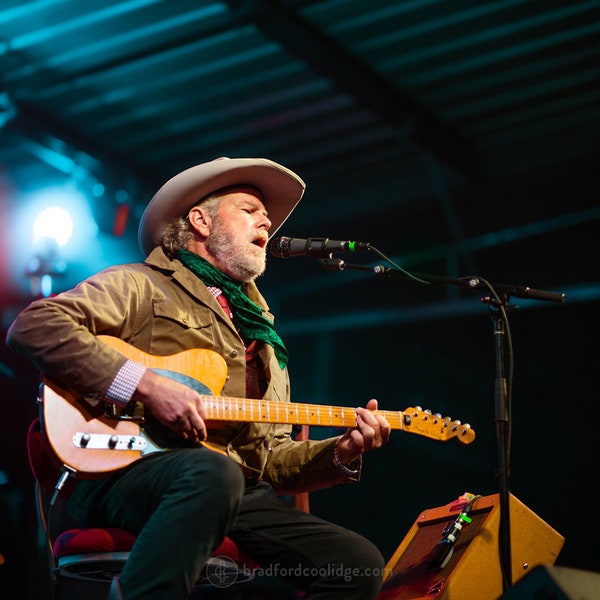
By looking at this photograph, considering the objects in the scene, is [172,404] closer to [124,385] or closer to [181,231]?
[124,385]

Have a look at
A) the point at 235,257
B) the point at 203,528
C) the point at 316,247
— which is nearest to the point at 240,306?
the point at 235,257

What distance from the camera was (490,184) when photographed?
7.95m

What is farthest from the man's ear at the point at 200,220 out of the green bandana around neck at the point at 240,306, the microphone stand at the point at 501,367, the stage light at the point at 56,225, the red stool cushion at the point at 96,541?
the stage light at the point at 56,225

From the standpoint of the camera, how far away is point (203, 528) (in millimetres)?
2846

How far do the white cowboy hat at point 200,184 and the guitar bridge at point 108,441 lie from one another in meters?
1.34

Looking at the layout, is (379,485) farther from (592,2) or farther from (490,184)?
(592,2)

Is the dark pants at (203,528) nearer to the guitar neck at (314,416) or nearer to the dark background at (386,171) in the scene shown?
the guitar neck at (314,416)

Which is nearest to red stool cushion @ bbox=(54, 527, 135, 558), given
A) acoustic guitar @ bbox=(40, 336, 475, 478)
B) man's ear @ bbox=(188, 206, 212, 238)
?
acoustic guitar @ bbox=(40, 336, 475, 478)

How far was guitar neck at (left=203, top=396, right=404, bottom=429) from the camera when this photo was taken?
338 cm

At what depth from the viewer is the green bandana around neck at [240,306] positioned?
3.87 metres

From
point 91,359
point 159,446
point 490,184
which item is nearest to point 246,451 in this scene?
point 159,446

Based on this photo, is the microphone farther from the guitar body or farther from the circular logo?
the circular logo

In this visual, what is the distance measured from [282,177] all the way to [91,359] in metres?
1.65

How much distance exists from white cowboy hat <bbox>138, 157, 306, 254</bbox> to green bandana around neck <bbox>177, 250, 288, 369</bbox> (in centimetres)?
31
